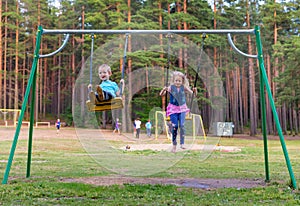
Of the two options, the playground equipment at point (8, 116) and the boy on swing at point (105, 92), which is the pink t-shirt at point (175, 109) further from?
the playground equipment at point (8, 116)

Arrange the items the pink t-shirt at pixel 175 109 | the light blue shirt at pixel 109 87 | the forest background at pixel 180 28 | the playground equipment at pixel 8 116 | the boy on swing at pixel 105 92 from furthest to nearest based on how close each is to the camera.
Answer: the playground equipment at pixel 8 116 < the forest background at pixel 180 28 < the pink t-shirt at pixel 175 109 < the light blue shirt at pixel 109 87 < the boy on swing at pixel 105 92

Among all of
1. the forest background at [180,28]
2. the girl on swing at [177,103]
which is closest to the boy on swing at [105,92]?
the girl on swing at [177,103]

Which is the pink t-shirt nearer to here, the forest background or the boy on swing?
the boy on swing

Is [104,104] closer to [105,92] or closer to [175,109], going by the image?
[105,92]

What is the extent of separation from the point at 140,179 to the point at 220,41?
20378mm

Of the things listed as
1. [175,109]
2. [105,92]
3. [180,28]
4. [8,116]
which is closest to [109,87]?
[105,92]

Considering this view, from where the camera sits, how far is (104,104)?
6426 millimetres

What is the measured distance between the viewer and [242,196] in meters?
5.14

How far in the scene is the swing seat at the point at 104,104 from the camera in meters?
6.22

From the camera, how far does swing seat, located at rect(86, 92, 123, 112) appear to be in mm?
6219

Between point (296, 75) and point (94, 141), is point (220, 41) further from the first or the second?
point (94, 141)

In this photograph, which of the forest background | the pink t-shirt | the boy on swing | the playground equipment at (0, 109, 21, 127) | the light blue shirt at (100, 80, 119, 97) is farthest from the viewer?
the playground equipment at (0, 109, 21, 127)

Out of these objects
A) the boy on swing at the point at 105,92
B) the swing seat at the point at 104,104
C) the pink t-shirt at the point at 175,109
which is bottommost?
the pink t-shirt at the point at 175,109

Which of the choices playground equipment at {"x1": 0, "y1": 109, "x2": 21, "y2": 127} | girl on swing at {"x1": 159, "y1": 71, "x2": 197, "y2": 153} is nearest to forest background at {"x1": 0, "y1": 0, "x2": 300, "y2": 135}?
playground equipment at {"x1": 0, "y1": 109, "x2": 21, "y2": 127}
